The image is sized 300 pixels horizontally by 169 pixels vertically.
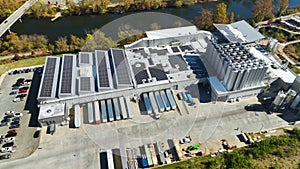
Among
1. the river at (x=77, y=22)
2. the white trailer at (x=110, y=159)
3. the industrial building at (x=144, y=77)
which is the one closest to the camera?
the white trailer at (x=110, y=159)

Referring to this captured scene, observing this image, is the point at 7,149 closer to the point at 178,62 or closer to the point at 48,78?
the point at 48,78

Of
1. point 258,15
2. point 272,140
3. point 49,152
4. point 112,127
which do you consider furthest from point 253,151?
point 258,15

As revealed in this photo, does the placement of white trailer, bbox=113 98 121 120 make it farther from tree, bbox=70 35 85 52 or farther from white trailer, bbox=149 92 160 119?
tree, bbox=70 35 85 52

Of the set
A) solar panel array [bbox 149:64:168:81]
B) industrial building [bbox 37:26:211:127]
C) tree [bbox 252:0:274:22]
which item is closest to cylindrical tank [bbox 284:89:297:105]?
industrial building [bbox 37:26:211:127]

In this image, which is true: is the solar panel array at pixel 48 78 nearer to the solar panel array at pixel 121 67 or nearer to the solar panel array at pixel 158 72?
the solar panel array at pixel 121 67

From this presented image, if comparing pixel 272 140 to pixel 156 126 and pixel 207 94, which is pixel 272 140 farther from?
pixel 156 126

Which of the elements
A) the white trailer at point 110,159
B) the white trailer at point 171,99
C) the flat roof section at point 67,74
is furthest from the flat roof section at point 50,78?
the white trailer at point 171,99
